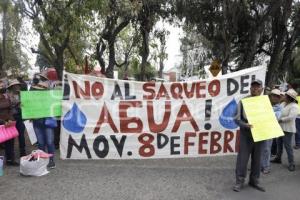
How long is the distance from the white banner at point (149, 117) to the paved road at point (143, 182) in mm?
299

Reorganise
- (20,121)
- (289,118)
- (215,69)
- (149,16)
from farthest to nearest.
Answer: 1. (149,16)
2. (215,69)
3. (20,121)
4. (289,118)

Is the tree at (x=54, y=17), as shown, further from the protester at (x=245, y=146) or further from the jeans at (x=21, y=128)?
the protester at (x=245, y=146)

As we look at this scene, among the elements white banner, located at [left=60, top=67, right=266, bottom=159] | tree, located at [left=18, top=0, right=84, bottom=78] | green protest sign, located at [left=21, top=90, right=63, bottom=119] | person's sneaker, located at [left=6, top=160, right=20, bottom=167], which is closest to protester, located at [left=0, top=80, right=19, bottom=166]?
person's sneaker, located at [left=6, top=160, right=20, bottom=167]

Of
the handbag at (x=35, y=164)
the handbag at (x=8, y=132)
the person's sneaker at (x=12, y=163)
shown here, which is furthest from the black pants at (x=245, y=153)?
the person's sneaker at (x=12, y=163)

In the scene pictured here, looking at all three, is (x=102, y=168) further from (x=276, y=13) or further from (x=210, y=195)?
(x=276, y=13)

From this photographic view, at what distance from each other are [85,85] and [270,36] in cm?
1539

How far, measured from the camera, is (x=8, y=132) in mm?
8602

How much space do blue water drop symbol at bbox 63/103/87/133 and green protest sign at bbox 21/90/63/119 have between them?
0.63 ft

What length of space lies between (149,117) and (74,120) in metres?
1.42

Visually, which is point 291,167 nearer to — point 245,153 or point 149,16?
point 245,153

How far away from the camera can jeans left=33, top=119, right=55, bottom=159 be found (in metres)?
8.65

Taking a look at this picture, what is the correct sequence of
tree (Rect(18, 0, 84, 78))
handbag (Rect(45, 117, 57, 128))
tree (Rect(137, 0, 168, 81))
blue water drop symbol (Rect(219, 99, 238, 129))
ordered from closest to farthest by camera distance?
handbag (Rect(45, 117, 57, 128)), blue water drop symbol (Rect(219, 99, 238, 129)), tree (Rect(18, 0, 84, 78)), tree (Rect(137, 0, 168, 81))

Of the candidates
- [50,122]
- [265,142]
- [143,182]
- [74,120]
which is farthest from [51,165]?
[265,142]

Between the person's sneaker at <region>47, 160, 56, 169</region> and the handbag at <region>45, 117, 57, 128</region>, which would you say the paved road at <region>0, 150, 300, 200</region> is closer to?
the person's sneaker at <region>47, 160, 56, 169</region>
